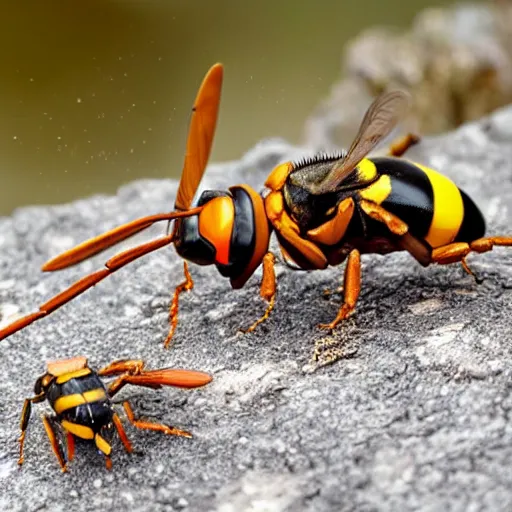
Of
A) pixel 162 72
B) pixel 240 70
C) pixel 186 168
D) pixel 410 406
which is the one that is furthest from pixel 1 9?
pixel 410 406

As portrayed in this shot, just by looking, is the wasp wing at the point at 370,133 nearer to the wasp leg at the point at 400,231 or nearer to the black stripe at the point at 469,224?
the wasp leg at the point at 400,231

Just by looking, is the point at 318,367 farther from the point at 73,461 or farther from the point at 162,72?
the point at 162,72

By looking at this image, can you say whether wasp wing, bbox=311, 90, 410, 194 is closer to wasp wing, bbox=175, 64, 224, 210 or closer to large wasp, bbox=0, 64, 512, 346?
large wasp, bbox=0, 64, 512, 346

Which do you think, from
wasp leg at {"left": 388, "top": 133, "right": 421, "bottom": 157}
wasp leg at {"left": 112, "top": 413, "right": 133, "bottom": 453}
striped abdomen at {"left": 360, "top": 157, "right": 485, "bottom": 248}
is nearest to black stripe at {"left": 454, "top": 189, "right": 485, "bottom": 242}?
striped abdomen at {"left": 360, "top": 157, "right": 485, "bottom": 248}

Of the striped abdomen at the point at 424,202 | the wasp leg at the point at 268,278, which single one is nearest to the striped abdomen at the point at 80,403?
the wasp leg at the point at 268,278

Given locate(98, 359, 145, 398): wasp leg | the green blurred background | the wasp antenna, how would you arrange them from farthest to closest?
the green blurred background → locate(98, 359, 145, 398): wasp leg → the wasp antenna

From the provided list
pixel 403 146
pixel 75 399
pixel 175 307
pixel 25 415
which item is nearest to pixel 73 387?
pixel 75 399

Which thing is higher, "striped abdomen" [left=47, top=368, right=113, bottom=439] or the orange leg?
"striped abdomen" [left=47, top=368, right=113, bottom=439]

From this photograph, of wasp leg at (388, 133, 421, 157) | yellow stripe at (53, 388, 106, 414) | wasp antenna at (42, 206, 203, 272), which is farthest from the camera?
wasp leg at (388, 133, 421, 157)

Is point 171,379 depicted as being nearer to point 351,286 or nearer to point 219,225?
point 219,225
